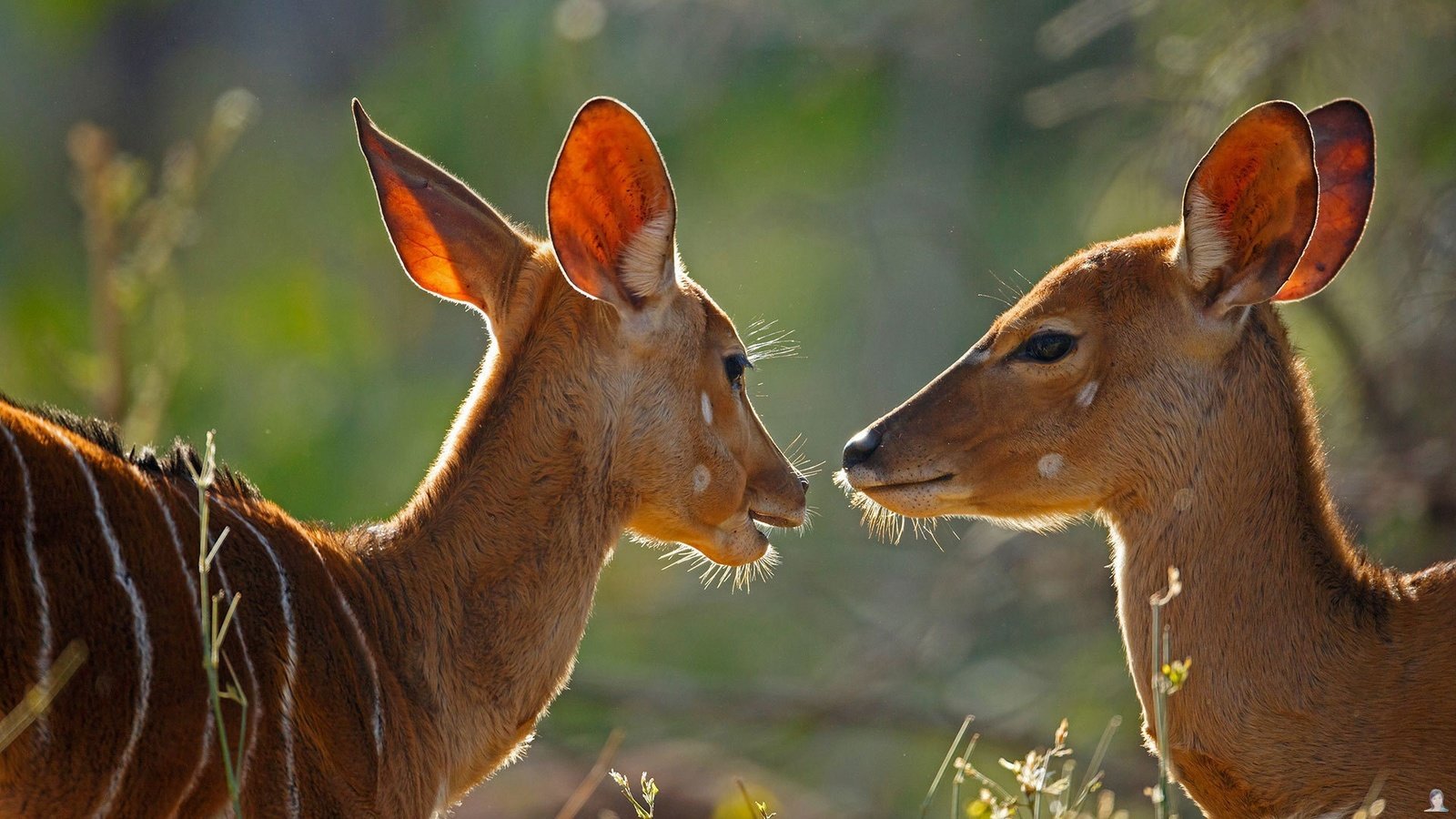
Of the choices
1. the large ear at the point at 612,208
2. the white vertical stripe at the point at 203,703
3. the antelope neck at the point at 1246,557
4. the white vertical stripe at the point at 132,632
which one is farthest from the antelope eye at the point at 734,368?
the white vertical stripe at the point at 132,632

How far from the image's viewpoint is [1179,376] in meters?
4.17

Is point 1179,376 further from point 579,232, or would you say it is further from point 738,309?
point 738,309

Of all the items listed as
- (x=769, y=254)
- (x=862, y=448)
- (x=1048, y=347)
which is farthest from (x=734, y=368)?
(x=769, y=254)

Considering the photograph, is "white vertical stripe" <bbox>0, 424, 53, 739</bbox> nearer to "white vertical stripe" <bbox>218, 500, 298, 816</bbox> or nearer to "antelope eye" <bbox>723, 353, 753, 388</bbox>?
"white vertical stripe" <bbox>218, 500, 298, 816</bbox>

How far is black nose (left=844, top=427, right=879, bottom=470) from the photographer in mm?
4522

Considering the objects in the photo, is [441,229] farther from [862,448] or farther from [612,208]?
[862,448]

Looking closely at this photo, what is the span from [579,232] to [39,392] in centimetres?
961

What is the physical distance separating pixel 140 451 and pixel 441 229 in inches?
40.4

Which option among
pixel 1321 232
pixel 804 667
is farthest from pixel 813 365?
pixel 1321 232

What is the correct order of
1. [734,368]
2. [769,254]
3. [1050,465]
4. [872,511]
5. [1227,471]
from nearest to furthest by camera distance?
1. [1227,471]
2. [1050,465]
3. [734,368]
4. [872,511]
5. [769,254]

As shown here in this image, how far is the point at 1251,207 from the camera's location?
4148 millimetres

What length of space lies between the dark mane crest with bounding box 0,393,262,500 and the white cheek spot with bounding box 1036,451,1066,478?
187 cm

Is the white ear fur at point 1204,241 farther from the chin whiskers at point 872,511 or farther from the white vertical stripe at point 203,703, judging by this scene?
the white vertical stripe at point 203,703

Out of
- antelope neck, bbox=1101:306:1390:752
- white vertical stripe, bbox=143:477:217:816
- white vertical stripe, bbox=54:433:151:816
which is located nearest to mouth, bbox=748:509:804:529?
antelope neck, bbox=1101:306:1390:752
